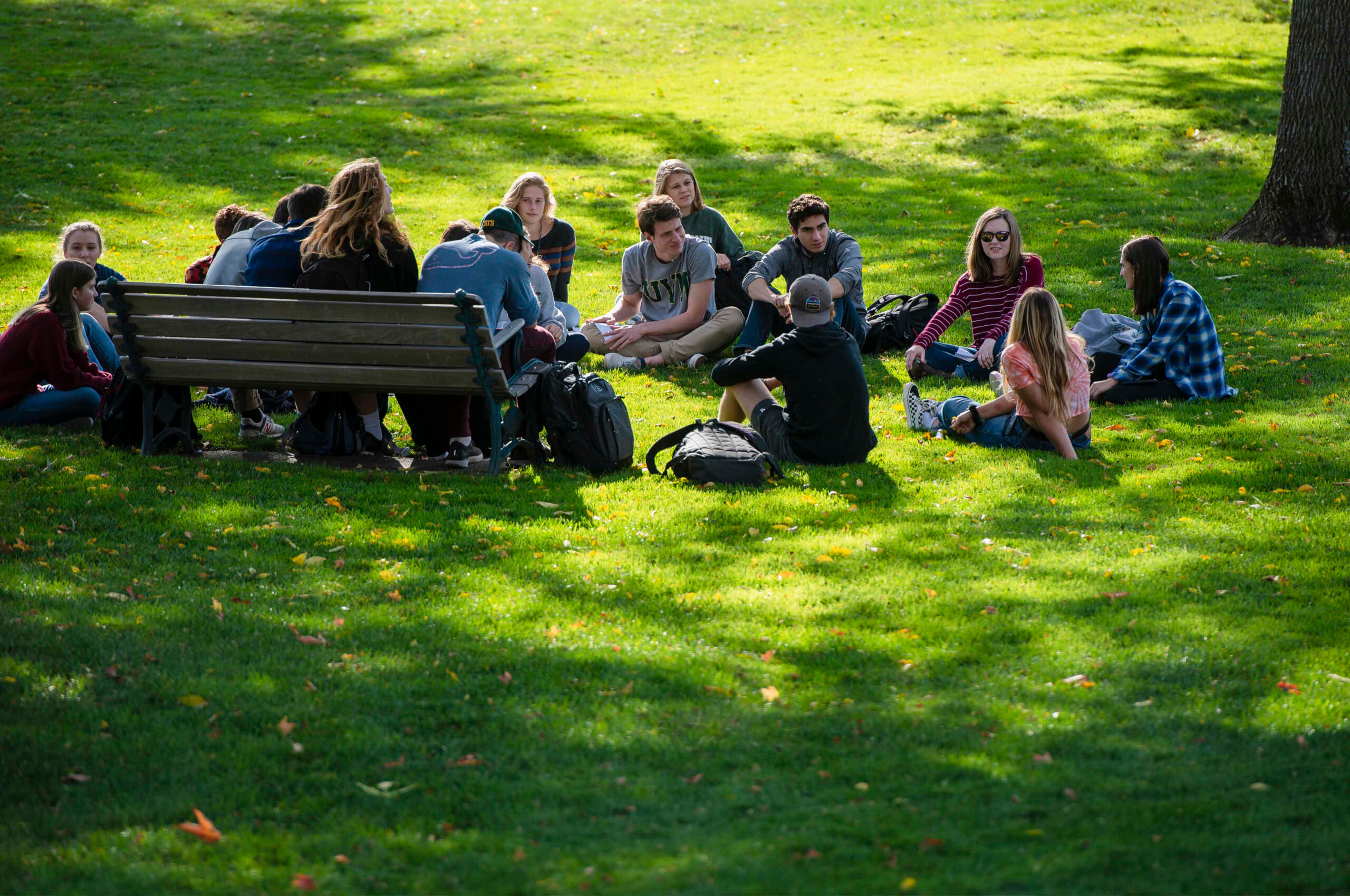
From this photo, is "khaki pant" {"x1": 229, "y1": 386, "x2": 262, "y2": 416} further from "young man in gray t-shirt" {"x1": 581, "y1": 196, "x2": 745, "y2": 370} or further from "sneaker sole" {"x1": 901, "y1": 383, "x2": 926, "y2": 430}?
"sneaker sole" {"x1": 901, "y1": 383, "x2": 926, "y2": 430}

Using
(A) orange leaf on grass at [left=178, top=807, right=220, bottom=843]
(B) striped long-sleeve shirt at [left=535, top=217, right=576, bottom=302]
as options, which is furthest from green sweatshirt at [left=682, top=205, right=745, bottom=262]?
(A) orange leaf on grass at [left=178, top=807, right=220, bottom=843]

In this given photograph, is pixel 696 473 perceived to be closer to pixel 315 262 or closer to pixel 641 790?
pixel 315 262

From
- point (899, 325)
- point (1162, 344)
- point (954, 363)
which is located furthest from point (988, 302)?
point (1162, 344)

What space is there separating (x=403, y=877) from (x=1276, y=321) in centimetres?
1016

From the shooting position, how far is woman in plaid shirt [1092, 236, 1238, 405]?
9.03 metres

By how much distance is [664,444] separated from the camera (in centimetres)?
764

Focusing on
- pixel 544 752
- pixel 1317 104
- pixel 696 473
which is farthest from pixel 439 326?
pixel 1317 104

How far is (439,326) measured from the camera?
7074 millimetres

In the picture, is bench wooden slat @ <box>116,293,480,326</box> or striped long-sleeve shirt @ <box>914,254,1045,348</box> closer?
bench wooden slat @ <box>116,293,480,326</box>

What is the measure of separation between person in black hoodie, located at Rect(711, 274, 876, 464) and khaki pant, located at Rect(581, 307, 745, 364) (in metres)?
2.70

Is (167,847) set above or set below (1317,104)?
below

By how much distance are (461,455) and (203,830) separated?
4138 mm

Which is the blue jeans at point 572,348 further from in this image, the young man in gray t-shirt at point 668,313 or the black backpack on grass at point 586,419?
the young man in gray t-shirt at point 668,313

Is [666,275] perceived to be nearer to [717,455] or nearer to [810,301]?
[810,301]
